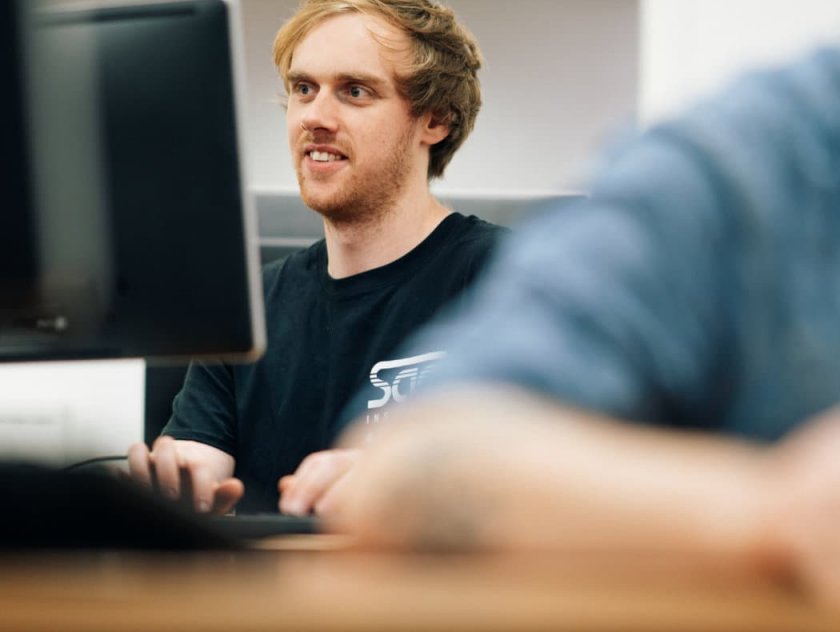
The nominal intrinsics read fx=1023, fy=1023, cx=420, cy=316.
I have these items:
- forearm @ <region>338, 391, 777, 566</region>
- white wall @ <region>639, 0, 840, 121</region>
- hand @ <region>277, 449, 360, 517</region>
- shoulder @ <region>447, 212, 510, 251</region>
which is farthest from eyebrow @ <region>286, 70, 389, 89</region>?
forearm @ <region>338, 391, 777, 566</region>

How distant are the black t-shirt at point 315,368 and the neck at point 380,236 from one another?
50 millimetres

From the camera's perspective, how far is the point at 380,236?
1638 millimetres

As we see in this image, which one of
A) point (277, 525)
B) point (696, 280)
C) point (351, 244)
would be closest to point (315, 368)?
point (351, 244)

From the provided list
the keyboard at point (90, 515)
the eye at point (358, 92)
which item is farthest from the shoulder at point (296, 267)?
the keyboard at point (90, 515)

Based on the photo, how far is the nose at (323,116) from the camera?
1.70m

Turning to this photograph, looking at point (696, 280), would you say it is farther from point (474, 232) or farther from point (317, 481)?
point (474, 232)

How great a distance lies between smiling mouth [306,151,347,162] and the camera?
1.70 metres

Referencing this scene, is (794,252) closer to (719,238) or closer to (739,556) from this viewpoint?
(719,238)

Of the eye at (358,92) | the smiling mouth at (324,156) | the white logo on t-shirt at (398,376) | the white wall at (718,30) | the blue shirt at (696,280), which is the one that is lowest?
the white logo on t-shirt at (398,376)

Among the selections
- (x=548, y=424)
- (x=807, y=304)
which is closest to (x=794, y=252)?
(x=807, y=304)

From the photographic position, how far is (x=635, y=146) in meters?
0.44

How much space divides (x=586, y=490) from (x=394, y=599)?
0.12 m

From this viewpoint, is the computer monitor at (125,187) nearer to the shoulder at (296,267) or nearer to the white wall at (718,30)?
the shoulder at (296,267)

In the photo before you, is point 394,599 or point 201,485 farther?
point 201,485
